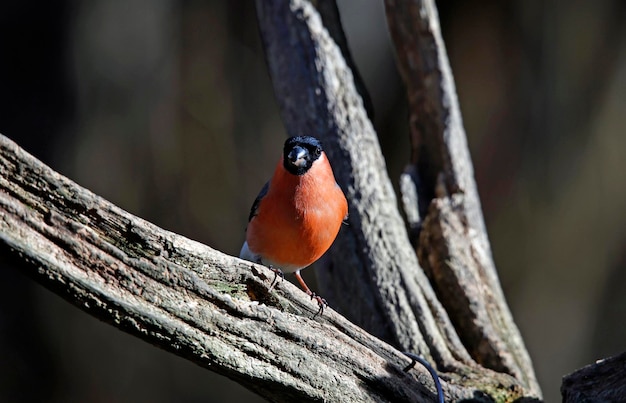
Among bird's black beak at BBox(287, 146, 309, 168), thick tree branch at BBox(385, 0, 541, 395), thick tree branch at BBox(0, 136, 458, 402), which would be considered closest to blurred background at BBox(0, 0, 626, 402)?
thick tree branch at BBox(385, 0, 541, 395)

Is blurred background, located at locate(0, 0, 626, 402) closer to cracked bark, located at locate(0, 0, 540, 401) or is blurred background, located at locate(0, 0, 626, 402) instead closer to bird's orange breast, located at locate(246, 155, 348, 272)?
cracked bark, located at locate(0, 0, 540, 401)

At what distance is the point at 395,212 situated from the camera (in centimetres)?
400

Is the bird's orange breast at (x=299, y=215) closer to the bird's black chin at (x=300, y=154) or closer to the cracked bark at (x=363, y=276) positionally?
the bird's black chin at (x=300, y=154)

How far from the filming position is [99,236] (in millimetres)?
2246

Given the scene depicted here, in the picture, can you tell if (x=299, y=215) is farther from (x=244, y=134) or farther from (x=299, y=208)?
(x=244, y=134)

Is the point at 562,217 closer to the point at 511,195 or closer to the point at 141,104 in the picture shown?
the point at 511,195

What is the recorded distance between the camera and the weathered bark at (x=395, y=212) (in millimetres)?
3830

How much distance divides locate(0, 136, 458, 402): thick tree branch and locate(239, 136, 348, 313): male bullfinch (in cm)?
66

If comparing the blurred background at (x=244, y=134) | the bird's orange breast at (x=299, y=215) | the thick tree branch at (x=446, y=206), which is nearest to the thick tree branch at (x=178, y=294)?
the bird's orange breast at (x=299, y=215)

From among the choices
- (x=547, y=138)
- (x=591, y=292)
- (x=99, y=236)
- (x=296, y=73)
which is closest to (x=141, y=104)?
(x=296, y=73)

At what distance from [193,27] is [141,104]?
2.64 ft

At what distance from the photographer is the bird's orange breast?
3473mm

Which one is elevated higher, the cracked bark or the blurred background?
the blurred background

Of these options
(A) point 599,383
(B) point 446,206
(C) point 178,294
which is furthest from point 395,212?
(C) point 178,294
